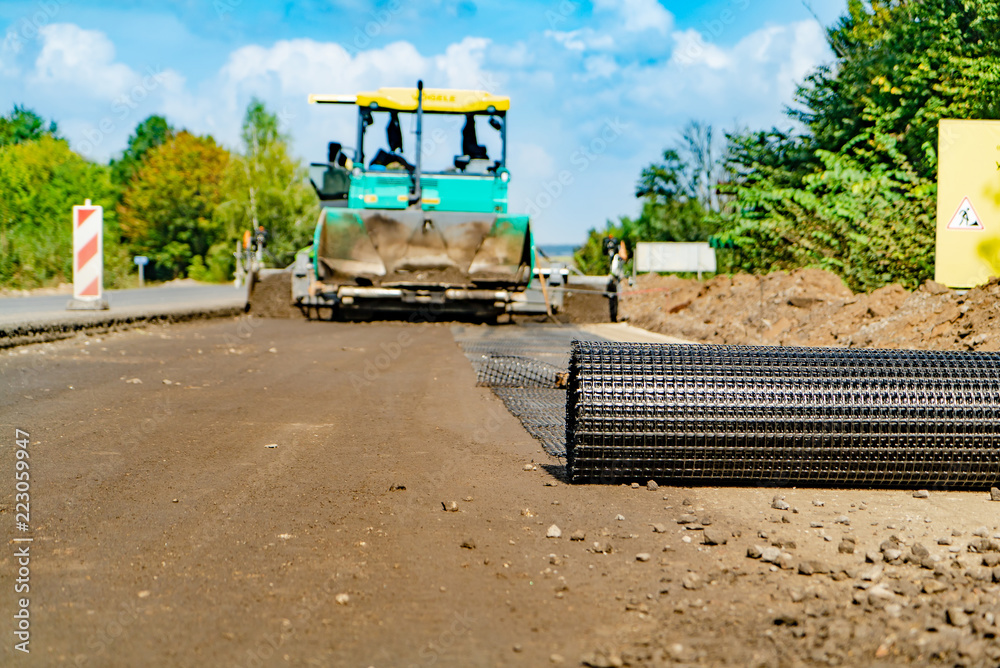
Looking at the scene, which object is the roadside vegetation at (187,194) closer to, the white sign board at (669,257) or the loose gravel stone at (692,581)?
the white sign board at (669,257)

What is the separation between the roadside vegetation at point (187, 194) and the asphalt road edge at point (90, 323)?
1391 inches

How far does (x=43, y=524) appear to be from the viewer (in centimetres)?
371

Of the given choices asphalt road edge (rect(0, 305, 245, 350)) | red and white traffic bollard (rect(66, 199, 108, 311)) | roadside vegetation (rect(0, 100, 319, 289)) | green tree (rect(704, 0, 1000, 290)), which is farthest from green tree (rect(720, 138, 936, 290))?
roadside vegetation (rect(0, 100, 319, 289))

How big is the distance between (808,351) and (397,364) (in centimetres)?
554

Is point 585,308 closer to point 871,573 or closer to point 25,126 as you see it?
point 871,573

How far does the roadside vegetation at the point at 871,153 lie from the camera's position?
1462cm

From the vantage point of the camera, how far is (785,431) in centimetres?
447

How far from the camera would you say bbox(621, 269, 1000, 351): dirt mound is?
9602 mm

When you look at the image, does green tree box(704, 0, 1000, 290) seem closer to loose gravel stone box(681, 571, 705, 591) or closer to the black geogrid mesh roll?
the black geogrid mesh roll

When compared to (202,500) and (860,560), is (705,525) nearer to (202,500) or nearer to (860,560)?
(860,560)

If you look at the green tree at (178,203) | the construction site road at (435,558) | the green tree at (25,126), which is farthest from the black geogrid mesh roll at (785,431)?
the green tree at (25,126)

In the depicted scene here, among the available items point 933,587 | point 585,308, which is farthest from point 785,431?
point 585,308

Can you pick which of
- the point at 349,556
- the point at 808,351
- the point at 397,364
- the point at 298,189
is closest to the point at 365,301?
the point at 397,364

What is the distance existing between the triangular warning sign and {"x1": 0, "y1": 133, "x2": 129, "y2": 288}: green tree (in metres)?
25.9
